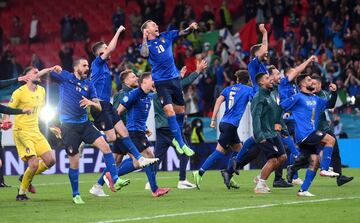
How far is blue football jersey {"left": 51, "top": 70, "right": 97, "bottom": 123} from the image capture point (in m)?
15.1

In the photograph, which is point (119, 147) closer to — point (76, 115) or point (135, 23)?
point (76, 115)

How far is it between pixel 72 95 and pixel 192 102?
13.8m

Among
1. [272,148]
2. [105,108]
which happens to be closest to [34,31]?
[105,108]

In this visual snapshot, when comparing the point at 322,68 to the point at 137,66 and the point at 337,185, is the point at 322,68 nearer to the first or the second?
the point at 137,66

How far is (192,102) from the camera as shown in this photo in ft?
94.8

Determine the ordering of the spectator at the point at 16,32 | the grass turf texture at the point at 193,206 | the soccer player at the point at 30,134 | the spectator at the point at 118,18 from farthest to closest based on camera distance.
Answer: the spectator at the point at 16,32 < the spectator at the point at 118,18 < the soccer player at the point at 30,134 < the grass turf texture at the point at 193,206

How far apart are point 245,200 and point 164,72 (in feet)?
10.8

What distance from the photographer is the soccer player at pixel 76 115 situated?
49.3 feet

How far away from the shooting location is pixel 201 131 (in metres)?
27.3

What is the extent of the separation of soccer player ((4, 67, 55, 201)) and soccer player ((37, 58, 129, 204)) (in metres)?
1.11

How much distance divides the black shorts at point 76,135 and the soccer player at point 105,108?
779 mm

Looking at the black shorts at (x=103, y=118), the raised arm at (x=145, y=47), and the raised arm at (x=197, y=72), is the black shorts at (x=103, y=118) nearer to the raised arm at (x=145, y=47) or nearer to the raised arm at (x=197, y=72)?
the raised arm at (x=145, y=47)

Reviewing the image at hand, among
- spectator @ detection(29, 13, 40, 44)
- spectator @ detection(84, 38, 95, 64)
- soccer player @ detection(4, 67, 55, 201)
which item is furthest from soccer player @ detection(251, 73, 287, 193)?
spectator @ detection(29, 13, 40, 44)

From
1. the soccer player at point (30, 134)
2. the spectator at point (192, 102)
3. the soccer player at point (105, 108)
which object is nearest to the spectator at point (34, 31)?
the spectator at point (192, 102)
